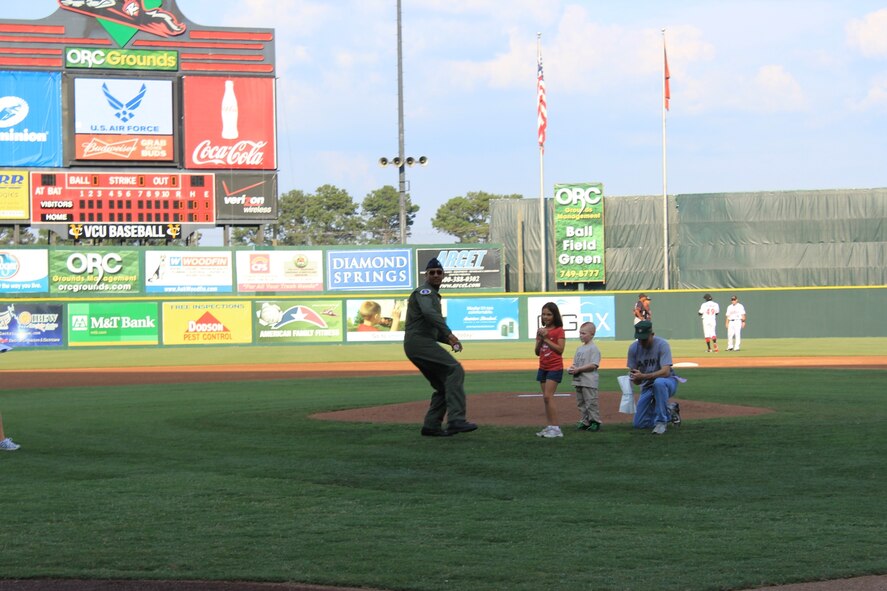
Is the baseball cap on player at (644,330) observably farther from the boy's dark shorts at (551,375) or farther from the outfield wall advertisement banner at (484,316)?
the outfield wall advertisement banner at (484,316)

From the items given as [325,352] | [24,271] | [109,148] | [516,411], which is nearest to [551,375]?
[516,411]

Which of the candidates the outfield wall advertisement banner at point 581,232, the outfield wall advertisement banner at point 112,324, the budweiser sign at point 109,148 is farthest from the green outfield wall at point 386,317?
the outfield wall advertisement banner at point 581,232

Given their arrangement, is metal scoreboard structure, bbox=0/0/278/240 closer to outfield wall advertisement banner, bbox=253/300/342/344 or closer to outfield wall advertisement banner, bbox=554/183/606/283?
outfield wall advertisement banner, bbox=253/300/342/344

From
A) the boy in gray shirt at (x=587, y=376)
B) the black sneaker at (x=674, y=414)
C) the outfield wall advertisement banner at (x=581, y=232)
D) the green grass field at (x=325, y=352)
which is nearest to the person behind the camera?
the boy in gray shirt at (x=587, y=376)

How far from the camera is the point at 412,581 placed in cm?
600

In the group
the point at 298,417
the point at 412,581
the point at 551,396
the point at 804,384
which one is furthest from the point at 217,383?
the point at 412,581

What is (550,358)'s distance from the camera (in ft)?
39.0

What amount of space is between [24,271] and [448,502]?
35.6 m

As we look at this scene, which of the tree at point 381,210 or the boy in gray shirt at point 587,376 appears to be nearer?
the boy in gray shirt at point 587,376

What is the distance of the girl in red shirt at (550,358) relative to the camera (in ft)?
38.4

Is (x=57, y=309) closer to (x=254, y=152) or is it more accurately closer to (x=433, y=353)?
(x=254, y=152)

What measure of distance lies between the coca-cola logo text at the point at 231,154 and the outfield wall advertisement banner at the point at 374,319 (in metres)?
6.19

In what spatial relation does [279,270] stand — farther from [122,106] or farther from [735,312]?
[735,312]

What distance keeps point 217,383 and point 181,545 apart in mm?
16001
